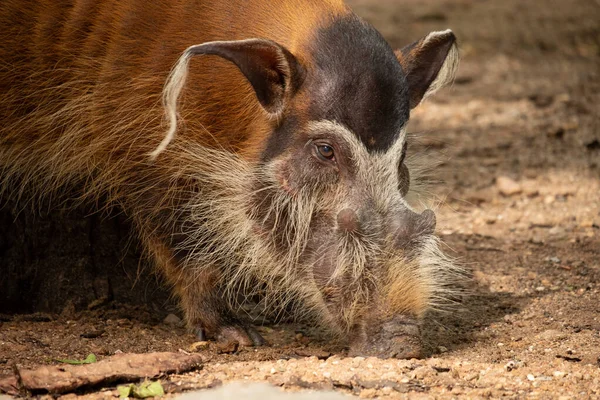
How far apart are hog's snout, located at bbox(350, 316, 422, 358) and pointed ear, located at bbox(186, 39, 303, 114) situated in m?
1.16

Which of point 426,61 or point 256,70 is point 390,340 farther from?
point 426,61

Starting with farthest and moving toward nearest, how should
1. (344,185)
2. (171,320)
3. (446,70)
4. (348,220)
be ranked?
(171,320)
(446,70)
(344,185)
(348,220)

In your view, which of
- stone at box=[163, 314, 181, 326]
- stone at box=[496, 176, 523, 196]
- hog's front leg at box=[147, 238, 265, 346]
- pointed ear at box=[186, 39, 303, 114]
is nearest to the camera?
pointed ear at box=[186, 39, 303, 114]

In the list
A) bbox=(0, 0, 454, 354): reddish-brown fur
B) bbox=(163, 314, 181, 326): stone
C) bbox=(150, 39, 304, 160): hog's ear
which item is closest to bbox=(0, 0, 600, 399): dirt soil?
bbox=(163, 314, 181, 326): stone

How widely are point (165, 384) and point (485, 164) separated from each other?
188 inches

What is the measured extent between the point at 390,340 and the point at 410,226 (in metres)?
0.56

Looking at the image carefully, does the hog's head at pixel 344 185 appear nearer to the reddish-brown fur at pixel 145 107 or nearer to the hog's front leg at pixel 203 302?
the reddish-brown fur at pixel 145 107

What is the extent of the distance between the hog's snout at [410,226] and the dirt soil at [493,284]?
57 centimetres

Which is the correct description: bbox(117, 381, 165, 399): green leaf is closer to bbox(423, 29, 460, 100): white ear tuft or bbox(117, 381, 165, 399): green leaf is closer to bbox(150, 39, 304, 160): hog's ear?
bbox(150, 39, 304, 160): hog's ear

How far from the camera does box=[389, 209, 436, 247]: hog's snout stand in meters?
4.31

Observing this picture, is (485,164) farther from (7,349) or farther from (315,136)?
(7,349)

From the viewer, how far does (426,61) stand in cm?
495

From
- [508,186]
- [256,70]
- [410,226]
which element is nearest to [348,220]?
[410,226]

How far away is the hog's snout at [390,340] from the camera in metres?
4.13
